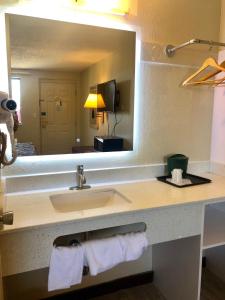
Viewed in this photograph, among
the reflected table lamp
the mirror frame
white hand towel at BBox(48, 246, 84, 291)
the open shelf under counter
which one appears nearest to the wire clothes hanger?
the mirror frame

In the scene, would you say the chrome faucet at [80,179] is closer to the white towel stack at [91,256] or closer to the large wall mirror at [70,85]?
the large wall mirror at [70,85]

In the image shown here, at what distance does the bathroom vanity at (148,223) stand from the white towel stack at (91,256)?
0.20 ft

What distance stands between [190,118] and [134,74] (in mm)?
588

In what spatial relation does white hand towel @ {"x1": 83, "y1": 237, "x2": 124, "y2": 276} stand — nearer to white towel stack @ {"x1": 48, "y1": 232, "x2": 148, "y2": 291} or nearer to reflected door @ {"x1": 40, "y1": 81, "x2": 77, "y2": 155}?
white towel stack @ {"x1": 48, "y1": 232, "x2": 148, "y2": 291}

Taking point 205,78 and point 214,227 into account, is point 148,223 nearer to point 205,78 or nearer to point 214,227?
point 214,227

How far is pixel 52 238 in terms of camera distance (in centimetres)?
113

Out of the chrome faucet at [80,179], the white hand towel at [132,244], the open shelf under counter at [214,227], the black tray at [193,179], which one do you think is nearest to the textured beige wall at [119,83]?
the chrome faucet at [80,179]

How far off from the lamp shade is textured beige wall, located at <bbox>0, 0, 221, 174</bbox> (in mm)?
266

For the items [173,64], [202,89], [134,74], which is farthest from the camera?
[202,89]

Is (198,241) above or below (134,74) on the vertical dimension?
below

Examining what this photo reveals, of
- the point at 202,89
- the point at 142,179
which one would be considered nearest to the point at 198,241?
the point at 142,179

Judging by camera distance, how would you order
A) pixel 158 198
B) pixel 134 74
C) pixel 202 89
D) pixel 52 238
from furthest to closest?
pixel 202 89
pixel 134 74
pixel 158 198
pixel 52 238

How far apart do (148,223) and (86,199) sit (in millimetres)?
448

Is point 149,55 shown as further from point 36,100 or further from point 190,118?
point 36,100
